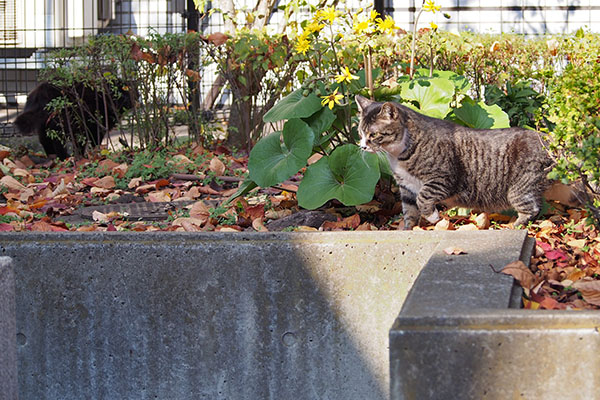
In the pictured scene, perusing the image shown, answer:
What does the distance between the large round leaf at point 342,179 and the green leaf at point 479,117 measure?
710 mm

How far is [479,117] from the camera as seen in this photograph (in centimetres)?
438

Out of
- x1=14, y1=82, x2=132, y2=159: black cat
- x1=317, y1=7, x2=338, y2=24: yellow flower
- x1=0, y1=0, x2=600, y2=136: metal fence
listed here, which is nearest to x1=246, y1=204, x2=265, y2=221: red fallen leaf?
x1=317, y1=7, x2=338, y2=24: yellow flower

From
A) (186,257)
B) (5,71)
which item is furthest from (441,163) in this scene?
(5,71)

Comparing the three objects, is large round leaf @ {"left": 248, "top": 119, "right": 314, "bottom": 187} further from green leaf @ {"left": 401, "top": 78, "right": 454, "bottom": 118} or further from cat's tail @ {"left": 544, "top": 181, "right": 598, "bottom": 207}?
cat's tail @ {"left": 544, "top": 181, "right": 598, "bottom": 207}

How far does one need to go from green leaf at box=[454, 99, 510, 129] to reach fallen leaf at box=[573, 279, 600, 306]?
5.95 ft

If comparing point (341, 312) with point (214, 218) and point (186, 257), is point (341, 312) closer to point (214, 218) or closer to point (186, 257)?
point (186, 257)

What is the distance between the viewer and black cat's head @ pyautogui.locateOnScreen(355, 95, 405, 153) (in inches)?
148

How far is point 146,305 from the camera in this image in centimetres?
315

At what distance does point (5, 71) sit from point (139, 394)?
739cm

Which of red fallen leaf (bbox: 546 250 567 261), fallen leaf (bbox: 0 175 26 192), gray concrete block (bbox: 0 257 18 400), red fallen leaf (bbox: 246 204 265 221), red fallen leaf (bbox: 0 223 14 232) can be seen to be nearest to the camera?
gray concrete block (bbox: 0 257 18 400)

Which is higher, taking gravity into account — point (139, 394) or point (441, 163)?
point (441, 163)

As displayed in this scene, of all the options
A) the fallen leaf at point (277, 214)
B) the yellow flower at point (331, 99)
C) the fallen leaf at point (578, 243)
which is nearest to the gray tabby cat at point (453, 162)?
the yellow flower at point (331, 99)

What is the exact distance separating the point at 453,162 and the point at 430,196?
0.23m

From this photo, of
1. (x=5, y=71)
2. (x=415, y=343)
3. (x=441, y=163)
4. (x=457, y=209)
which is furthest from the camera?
(x=5, y=71)
